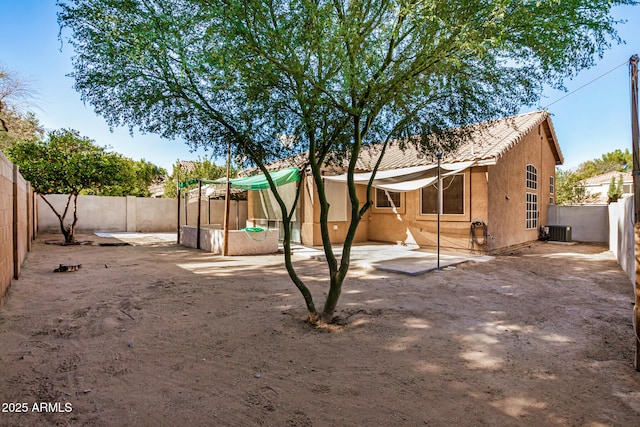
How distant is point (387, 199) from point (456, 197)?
2534 millimetres

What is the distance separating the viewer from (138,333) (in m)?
3.76

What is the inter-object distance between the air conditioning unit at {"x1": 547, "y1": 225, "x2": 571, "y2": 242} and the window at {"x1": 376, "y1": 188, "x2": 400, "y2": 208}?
22.0 ft

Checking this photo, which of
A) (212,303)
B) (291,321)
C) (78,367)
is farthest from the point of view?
(212,303)

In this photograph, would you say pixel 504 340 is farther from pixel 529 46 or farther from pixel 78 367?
pixel 78 367

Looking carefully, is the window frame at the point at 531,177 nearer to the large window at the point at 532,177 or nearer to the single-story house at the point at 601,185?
the large window at the point at 532,177

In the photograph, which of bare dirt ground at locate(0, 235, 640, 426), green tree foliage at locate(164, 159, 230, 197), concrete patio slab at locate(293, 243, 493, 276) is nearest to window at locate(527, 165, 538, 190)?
concrete patio slab at locate(293, 243, 493, 276)

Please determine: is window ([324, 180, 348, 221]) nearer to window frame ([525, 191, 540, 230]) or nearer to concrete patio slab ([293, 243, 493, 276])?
concrete patio slab ([293, 243, 493, 276])

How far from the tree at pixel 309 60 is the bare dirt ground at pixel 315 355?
3.26 ft

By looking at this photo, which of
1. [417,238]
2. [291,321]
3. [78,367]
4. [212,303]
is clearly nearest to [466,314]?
[291,321]

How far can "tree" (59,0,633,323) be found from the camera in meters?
3.35

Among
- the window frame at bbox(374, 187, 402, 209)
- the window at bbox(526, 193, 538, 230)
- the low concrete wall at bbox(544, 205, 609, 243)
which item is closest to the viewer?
the window frame at bbox(374, 187, 402, 209)

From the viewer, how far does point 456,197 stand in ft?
34.4

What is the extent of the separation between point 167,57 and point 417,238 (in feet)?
31.3

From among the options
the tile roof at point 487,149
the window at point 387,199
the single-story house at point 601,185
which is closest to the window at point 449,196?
the tile roof at point 487,149
